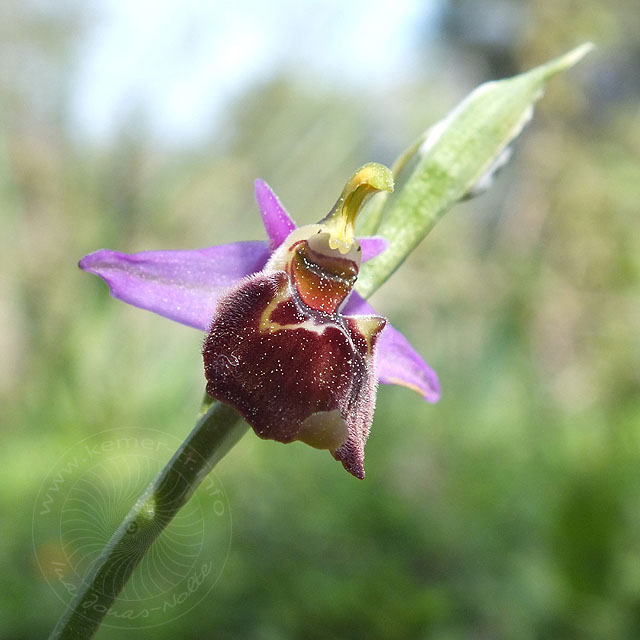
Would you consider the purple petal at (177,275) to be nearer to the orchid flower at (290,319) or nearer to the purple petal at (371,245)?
the orchid flower at (290,319)

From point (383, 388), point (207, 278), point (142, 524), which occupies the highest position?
point (207, 278)

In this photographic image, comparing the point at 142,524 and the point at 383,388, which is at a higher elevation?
the point at 142,524

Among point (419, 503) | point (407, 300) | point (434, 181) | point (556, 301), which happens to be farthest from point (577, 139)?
point (434, 181)

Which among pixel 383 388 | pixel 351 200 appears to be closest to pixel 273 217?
pixel 351 200

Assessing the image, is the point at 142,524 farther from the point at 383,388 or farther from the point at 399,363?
the point at 383,388

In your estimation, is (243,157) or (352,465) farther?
(243,157)

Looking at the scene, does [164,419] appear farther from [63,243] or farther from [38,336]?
[63,243]

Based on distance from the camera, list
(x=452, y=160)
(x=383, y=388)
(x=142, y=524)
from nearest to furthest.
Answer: (x=142, y=524), (x=452, y=160), (x=383, y=388)
